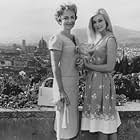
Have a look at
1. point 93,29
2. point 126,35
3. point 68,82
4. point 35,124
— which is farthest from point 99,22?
point 126,35

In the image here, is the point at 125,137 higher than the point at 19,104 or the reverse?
the reverse

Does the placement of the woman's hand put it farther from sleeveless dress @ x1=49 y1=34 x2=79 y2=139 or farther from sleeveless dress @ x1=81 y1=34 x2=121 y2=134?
sleeveless dress @ x1=81 y1=34 x2=121 y2=134

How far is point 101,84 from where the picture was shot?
6.42ft

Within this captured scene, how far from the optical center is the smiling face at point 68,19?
1871 millimetres

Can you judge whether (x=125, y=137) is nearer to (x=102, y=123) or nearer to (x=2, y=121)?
(x=102, y=123)

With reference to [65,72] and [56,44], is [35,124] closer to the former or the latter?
[65,72]

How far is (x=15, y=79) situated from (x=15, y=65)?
19 cm

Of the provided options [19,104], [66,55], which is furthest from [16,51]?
[66,55]

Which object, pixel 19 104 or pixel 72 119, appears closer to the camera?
pixel 72 119

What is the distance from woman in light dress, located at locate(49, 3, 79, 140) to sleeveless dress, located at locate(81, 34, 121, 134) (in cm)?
12

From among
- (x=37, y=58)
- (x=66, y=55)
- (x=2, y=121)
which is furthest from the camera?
(x=37, y=58)

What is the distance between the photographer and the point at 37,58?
314 centimetres

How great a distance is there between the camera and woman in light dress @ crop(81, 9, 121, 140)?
76.1 inches

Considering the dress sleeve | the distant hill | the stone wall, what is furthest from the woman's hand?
the distant hill
